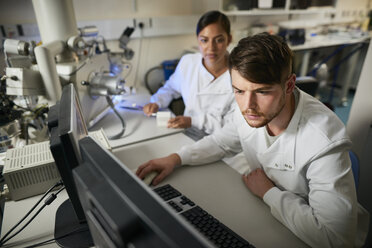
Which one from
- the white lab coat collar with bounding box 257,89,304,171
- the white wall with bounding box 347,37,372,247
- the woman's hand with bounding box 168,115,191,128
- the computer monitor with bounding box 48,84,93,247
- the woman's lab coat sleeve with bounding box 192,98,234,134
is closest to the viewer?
the computer monitor with bounding box 48,84,93,247

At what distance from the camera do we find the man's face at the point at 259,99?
2.56ft

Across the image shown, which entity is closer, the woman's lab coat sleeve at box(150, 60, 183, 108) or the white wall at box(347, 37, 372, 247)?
the white wall at box(347, 37, 372, 247)

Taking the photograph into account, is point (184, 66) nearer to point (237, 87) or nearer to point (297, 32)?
point (237, 87)

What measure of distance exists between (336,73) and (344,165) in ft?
13.6

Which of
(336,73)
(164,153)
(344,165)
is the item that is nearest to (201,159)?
(164,153)

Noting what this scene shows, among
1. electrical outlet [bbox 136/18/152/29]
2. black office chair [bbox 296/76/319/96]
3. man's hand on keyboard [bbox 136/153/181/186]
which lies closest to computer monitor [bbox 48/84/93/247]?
man's hand on keyboard [bbox 136/153/181/186]

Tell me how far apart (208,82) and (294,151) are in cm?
90

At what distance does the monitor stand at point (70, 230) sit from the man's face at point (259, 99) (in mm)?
631

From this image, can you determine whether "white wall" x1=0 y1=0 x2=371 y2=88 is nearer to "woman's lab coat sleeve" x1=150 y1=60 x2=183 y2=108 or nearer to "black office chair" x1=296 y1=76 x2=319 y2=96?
"woman's lab coat sleeve" x1=150 y1=60 x2=183 y2=108

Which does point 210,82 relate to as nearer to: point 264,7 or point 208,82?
point 208,82

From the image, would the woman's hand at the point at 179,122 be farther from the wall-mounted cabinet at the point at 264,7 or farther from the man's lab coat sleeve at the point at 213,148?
Answer: the wall-mounted cabinet at the point at 264,7

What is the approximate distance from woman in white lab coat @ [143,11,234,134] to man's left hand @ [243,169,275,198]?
1.96 feet

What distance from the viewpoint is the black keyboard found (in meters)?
0.70

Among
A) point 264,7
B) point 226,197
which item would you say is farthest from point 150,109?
point 264,7
